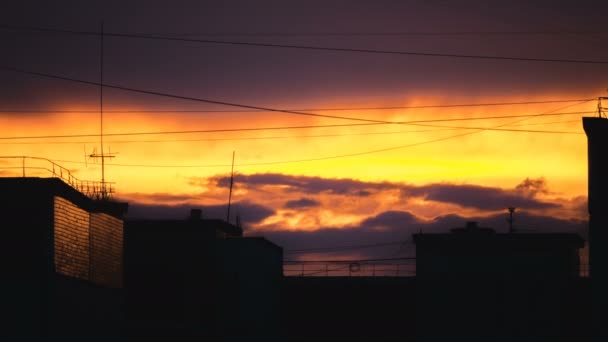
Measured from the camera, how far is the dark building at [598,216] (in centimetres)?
4619

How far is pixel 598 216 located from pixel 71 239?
25.6 metres

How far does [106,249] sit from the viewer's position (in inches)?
2036

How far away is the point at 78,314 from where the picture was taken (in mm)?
45906

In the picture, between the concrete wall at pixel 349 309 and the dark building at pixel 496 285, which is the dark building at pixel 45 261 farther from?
the dark building at pixel 496 285

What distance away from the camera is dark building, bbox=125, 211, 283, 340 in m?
60.0

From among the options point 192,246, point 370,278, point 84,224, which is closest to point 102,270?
point 84,224

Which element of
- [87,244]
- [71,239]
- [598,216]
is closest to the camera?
[71,239]

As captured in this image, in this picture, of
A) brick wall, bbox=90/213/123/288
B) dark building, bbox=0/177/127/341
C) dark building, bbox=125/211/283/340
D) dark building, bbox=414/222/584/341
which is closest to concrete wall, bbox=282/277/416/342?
dark building, bbox=125/211/283/340

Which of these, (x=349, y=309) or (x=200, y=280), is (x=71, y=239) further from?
(x=349, y=309)

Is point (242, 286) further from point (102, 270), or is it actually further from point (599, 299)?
point (599, 299)

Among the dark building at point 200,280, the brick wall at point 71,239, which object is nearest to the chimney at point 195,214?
the dark building at point 200,280

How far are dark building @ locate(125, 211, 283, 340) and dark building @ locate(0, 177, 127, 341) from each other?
10281 millimetres

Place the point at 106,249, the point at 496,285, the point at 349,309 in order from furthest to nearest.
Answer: the point at 349,309 → the point at 496,285 → the point at 106,249

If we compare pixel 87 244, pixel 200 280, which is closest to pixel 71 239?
pixel 87 244
